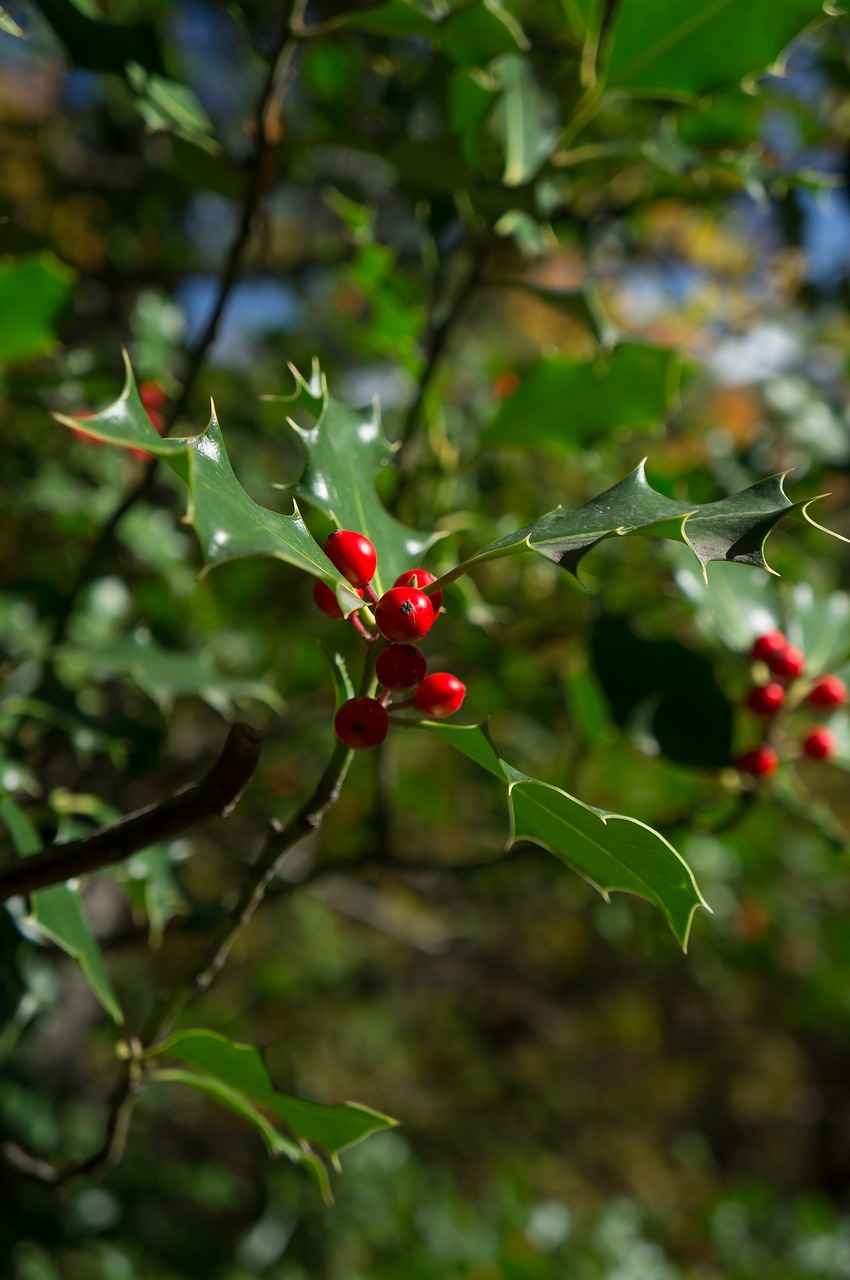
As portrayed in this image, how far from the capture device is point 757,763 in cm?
113

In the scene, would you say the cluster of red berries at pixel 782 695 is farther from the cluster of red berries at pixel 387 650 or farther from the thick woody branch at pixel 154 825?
the thick woody branch at pixel 154 825

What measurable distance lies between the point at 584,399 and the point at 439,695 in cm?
81

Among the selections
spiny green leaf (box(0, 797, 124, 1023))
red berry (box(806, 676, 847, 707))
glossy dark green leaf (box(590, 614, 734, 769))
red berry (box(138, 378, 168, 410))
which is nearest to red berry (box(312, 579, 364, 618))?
spiny green leaf (box(0, 797, 124, 1023))

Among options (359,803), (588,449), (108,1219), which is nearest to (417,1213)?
(108,1219)

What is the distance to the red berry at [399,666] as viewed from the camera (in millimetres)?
594

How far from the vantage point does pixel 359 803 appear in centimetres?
276

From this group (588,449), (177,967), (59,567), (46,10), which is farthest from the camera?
(177,967)

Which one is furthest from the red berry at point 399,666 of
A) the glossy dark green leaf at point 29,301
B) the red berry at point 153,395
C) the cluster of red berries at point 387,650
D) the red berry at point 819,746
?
the red berry at point 153,395

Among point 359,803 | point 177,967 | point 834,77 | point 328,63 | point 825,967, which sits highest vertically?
point 328,63

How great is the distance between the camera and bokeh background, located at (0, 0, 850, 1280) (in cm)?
120

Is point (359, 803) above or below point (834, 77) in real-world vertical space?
below

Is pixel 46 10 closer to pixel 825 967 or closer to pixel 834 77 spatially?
pixel 834 77

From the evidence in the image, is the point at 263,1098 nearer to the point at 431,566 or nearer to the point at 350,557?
the point at 350,557

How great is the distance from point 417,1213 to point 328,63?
2.70 m
